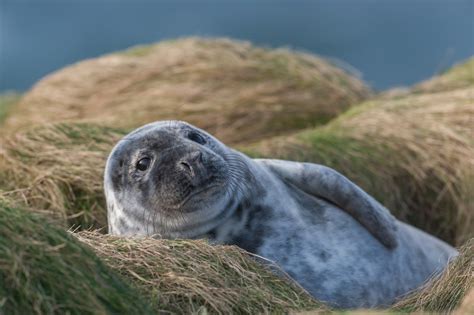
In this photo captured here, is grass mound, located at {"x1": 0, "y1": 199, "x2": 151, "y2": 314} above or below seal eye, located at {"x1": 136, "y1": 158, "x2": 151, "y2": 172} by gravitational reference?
below

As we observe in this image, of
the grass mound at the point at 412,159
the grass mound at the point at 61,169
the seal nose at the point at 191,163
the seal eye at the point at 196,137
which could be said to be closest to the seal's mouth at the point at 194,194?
the seal nose at the point at 191,163

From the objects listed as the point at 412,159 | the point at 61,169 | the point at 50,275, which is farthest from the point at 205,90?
the point at 50,275

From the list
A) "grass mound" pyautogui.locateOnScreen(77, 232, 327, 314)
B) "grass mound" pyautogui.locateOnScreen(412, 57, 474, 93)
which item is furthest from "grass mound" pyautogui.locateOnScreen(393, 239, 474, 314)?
"grass mound" pyautogui.locateOnScreen(412, 57, 474, 93)

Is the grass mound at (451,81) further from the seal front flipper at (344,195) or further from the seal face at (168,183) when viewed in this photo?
the seal face at (168,183)

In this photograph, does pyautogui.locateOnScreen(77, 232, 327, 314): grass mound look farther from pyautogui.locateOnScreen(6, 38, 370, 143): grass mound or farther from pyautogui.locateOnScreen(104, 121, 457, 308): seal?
pyautogui.locateOnScreen(6, 38, 370, 143): grass mound

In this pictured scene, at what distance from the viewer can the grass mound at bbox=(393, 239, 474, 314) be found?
20.0 feet

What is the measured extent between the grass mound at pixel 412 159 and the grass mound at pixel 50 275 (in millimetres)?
4736

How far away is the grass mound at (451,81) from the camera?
40.5ft

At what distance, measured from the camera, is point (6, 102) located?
1506cm

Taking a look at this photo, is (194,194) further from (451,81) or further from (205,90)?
(451,81)

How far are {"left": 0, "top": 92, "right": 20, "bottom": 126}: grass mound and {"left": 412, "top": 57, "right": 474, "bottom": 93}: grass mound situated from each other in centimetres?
470

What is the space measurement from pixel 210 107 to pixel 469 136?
2665 millimetres

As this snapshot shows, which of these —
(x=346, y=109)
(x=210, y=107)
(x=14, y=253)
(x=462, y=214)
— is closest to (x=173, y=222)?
(x=14, y=253)

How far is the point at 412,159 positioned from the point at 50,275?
5.90 metres
